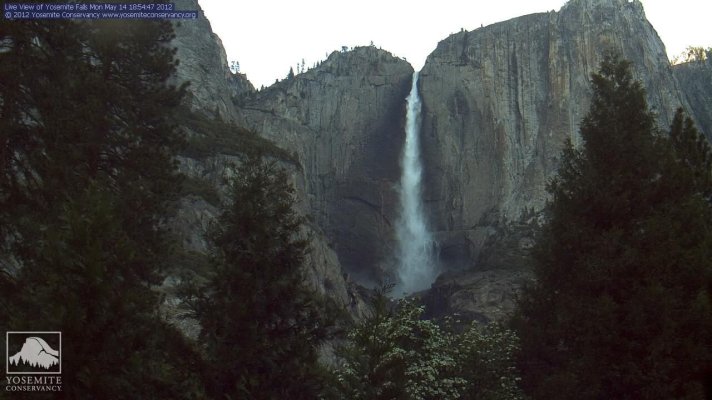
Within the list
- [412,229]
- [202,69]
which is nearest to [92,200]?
[202,69]

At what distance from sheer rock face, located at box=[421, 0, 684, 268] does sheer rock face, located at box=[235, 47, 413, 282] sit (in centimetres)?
563

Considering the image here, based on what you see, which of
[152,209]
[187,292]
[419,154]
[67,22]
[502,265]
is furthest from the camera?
[419,154]

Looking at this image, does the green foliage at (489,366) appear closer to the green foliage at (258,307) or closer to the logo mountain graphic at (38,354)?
the green foliage at (258,307)

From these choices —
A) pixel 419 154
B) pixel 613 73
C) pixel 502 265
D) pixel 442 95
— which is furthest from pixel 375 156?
pixel 613 73

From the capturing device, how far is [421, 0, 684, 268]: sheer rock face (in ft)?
292

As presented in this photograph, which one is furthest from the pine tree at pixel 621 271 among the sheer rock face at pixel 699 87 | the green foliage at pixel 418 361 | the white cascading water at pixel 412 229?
the sheer rock face at pixel 699 87

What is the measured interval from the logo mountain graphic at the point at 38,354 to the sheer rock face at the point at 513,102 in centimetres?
7770

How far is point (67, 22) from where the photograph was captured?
18.6 m

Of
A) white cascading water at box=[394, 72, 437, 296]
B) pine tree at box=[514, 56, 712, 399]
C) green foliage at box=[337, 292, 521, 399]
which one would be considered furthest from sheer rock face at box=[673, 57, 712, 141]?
green foliage at box=[337, 292, 521, 399]

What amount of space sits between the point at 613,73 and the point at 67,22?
17339 millimetres

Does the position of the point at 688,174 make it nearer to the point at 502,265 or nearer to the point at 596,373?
the point at 596,373

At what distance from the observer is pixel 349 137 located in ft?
321

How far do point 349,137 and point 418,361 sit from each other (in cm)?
7736

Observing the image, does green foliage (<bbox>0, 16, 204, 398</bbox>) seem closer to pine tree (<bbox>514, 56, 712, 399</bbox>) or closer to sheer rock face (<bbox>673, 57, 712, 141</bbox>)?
pine tree (<bbox>514, 56, 712, 399</bbox>)
